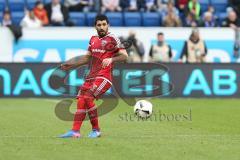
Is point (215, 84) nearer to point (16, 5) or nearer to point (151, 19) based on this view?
point (151, 19)

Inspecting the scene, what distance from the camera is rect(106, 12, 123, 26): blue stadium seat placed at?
25453 mm

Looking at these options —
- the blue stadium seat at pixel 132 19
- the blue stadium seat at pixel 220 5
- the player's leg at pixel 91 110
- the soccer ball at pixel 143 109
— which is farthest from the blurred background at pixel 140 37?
the player's leg at pixel 91 110

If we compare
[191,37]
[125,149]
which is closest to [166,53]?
[191,37]

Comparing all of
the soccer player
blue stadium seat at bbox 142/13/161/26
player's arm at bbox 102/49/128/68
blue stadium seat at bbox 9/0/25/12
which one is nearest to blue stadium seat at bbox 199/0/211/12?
blue stadium seat at bbox 142/13/161/26

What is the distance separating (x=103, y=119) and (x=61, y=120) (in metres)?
0.92

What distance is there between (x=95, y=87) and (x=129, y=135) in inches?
42.7

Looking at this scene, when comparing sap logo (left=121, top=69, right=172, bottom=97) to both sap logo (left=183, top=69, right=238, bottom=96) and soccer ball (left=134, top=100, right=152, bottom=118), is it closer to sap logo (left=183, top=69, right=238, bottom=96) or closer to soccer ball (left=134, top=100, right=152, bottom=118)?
sap logo (left=183, top=69, right=238, bottom=96)

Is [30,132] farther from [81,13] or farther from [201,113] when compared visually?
[81,13]

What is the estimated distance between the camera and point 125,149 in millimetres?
10883

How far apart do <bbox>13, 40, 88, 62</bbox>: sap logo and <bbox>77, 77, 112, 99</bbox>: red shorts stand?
11.8 metres

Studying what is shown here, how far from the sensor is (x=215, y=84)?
2275cm

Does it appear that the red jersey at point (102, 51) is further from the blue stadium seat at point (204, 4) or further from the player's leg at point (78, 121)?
the blue stadium seat at point (204, 4)

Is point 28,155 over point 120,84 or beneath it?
over

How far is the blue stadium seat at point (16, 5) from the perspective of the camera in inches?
1006
